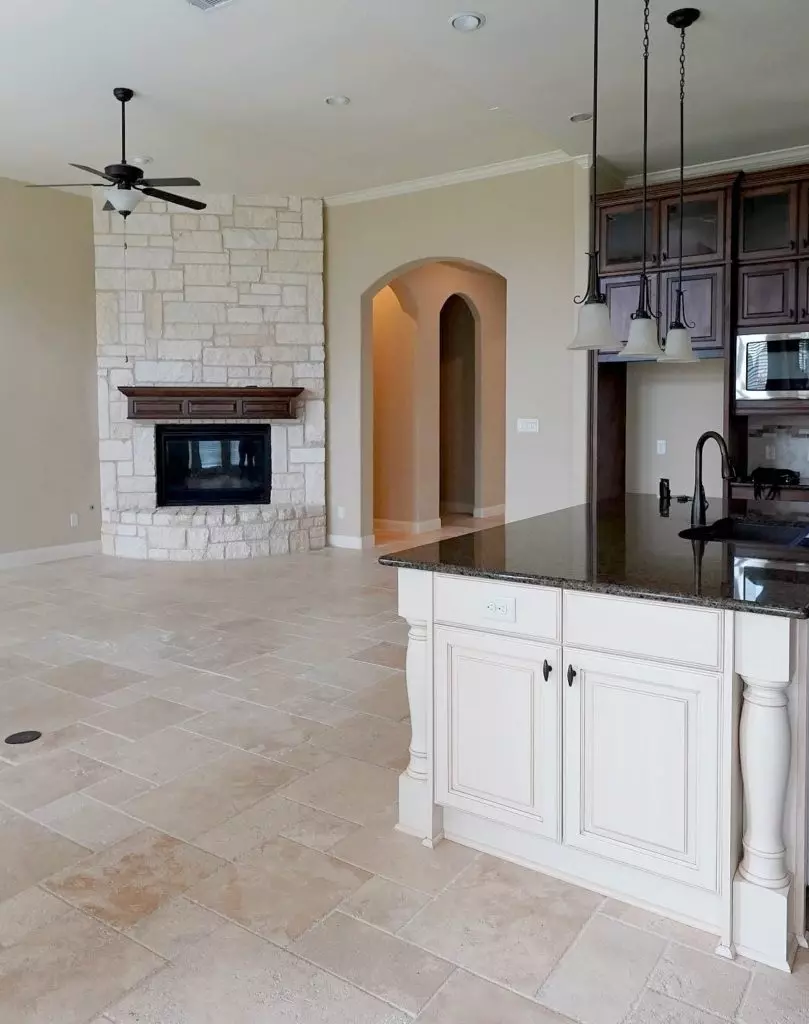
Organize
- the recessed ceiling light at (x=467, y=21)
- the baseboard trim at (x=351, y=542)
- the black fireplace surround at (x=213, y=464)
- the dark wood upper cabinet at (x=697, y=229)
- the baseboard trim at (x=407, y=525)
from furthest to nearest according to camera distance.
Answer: the baseboard trim at (x=407, y=525)
the baseboard trim at (x=351, y=542)
the black fireplace surround at (x=213, y=464)
the dark wood upper cabinet at (x=697, y=229)
the recessed ceiling light at (x=467, y=21)

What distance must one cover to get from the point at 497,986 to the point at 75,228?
7232 millimetres

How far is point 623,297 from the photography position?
221 inches

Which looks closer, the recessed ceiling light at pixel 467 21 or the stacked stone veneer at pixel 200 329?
the recessed ceiling light at pixel 467 21

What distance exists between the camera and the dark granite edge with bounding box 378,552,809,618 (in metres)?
1.82

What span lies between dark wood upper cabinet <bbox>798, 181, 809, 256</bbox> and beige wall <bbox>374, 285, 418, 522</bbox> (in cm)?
437

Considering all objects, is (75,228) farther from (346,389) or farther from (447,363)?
(447,363)

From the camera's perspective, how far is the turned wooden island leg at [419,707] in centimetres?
241

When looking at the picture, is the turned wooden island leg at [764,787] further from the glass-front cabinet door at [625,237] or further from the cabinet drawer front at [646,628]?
the glass-front cabinet door at [625,237]

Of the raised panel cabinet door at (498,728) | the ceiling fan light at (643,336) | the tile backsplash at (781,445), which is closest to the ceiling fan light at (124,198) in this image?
the ceiling fan light at (643,336)

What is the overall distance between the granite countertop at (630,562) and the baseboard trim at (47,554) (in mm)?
5598

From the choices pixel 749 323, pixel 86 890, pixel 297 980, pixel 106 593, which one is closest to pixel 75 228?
pixel 106 593

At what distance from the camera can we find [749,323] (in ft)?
17.2

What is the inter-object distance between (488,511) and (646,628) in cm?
810

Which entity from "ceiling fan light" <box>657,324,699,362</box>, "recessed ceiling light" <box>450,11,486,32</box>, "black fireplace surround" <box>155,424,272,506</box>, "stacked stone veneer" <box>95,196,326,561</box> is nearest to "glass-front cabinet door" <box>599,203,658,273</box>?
"recessed ceiling light" <box>450,11,486,32</box>
